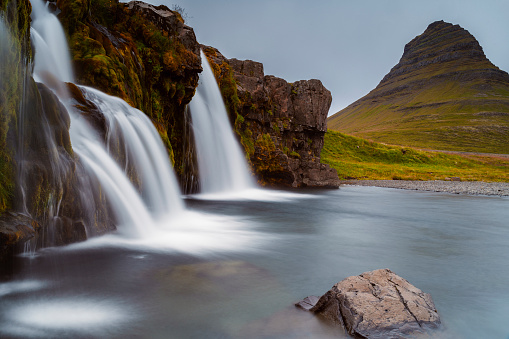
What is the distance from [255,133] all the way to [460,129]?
12454cm

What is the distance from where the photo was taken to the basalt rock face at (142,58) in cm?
1242

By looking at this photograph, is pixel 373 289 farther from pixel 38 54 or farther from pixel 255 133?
pixel 255 133

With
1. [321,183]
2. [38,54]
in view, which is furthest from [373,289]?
[321,183]

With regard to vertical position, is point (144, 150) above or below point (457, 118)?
below

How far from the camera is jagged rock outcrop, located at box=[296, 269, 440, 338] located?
3861 millimetres

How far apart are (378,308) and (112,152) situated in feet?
27.1

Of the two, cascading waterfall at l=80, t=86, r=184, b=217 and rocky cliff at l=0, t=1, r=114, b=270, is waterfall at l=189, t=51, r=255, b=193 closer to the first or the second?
cascading waterfall at l=80, t=86, r=184, b=217

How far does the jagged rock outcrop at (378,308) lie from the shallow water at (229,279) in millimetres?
255

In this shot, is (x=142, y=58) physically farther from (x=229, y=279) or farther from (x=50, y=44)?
(x=229, y=279)

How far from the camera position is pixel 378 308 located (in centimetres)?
406

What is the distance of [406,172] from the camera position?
167 feet

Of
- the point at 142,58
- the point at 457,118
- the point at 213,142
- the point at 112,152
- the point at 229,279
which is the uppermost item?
the point at 457,118

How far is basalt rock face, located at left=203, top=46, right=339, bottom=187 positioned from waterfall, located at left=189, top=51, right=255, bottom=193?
1499mm

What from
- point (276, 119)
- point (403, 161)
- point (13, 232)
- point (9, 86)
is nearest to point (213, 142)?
point (276, 119)
